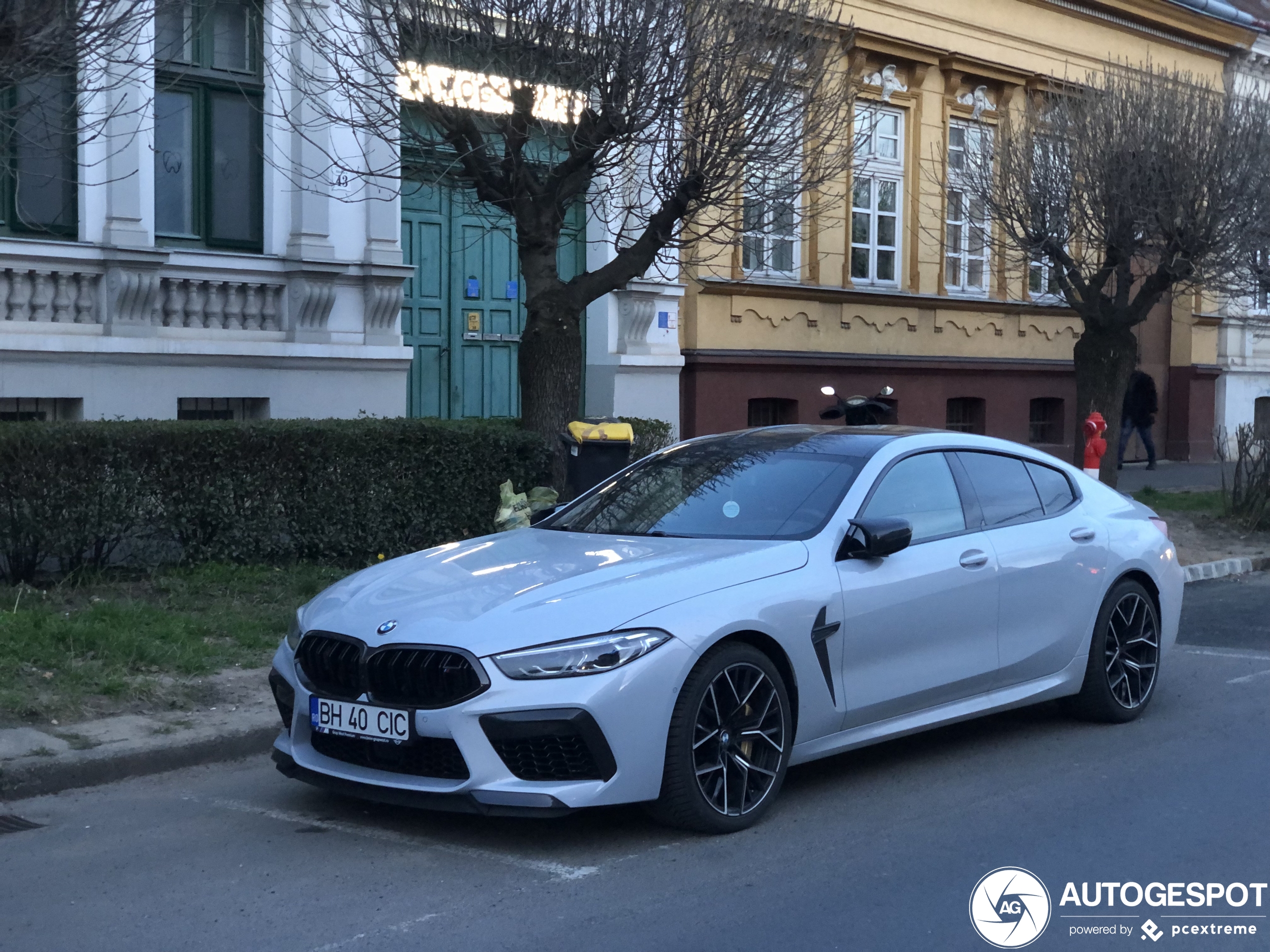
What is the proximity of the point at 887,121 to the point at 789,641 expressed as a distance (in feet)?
54.6

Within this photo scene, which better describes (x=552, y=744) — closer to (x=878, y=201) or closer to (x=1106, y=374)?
(x=1106, y=374)

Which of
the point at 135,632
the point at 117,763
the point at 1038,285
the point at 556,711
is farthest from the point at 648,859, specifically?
the point at 1038,285

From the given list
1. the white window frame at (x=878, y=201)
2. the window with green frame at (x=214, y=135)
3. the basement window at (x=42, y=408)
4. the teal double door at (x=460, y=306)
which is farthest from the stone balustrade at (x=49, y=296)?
the white window frame at (x=878, y=201)

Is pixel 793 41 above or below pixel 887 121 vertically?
below

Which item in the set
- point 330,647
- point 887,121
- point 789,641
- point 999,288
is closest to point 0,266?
point 330,647

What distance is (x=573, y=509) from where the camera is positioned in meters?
6.97

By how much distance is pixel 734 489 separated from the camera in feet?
21.2

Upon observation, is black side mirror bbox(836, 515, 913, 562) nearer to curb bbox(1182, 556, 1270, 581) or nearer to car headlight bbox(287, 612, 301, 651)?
car headlight bbox(287, 612, 301, 651)

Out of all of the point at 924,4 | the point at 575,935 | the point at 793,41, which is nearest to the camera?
the point at 575,935

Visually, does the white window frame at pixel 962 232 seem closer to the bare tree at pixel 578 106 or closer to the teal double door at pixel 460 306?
the teal double door at pixel 460 306

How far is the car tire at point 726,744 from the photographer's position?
17.2ft

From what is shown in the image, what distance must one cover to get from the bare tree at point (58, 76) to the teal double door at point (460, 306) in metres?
3.57

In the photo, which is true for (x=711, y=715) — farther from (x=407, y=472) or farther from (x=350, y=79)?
(x=350, y=79)

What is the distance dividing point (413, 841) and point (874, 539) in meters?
2.18
